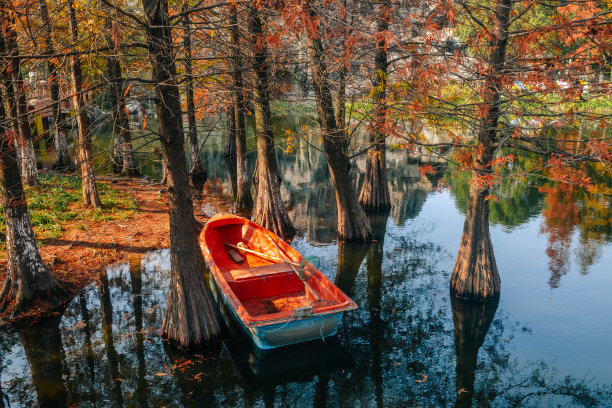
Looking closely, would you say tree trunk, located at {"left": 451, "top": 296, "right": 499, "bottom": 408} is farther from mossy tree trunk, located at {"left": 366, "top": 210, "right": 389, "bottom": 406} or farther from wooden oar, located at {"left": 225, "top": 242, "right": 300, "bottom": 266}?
wooden oar, located at {"left": 225, "top": 242, "right": 300, "bottom": 266}

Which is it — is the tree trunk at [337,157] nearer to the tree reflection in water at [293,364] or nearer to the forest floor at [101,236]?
the tree reflection in water at [293,364]

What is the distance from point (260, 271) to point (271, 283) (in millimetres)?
353

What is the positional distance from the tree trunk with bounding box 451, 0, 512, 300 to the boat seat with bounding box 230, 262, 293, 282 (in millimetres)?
3948

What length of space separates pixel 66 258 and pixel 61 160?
10.0 meters

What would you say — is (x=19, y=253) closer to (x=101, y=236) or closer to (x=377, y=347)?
(x=101, y=236)

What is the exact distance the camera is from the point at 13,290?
9562 mm

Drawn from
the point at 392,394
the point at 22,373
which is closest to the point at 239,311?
the point at 392,394

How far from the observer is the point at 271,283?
33.4ft

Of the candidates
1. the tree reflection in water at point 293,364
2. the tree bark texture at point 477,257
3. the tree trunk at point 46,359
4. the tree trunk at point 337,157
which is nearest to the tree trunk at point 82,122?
the tree trunk at point 46,359

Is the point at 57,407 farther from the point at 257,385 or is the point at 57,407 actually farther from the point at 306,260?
the point at 306,260

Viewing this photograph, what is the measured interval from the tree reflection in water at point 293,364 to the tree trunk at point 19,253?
75cm

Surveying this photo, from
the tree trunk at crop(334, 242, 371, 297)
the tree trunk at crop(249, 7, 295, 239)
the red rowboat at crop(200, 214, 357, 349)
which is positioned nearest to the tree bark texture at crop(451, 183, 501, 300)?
the tree trunk at crop(334, 242, 371, 297)

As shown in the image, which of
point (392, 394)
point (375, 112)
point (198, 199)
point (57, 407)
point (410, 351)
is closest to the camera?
point (57, 407)

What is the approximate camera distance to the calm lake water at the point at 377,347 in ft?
25.4
